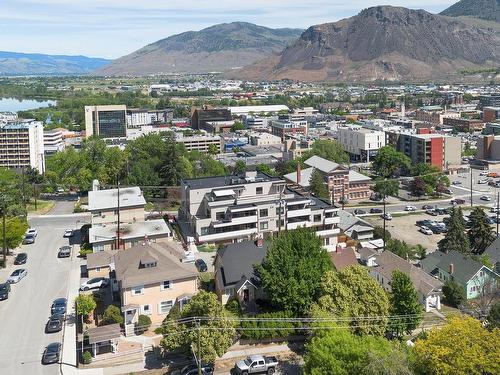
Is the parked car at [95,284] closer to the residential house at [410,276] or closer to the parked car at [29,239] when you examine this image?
the parked car at [29,239]

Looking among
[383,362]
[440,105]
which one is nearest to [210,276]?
[383,362]

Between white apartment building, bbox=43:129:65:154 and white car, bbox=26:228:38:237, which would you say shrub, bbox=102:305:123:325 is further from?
white apartment building, bbox=43:129:65:154

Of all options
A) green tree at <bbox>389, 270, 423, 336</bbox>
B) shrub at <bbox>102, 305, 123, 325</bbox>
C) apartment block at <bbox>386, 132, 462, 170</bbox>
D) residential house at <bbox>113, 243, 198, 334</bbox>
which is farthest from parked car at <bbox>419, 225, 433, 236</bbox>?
apartment block at <bbox>386, 132, 462, 170</bbox>

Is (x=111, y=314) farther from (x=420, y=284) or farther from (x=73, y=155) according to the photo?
(x=73, y=155)

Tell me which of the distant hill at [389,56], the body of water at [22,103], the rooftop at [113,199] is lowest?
the rooftop at [113,199]

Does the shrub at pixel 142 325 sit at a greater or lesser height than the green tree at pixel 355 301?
lesser

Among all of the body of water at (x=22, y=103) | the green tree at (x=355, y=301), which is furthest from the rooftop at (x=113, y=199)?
the body of water at (x=22, y=103)

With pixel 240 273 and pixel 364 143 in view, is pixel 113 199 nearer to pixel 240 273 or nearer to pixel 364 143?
pixel 240 273
